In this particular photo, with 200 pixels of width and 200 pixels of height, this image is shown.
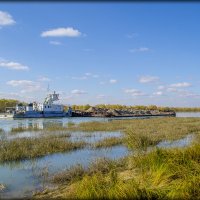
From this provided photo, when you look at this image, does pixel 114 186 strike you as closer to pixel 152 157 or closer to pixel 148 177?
pixel 148 177

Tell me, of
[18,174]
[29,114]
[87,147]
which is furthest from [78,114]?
[18,174]

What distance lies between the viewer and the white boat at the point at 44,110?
7931 cm

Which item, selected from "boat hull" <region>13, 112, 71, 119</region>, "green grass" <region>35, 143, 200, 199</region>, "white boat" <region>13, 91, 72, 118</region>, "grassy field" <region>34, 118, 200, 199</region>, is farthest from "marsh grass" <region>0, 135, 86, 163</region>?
"white boat" <region>13, 91, 72, 118</region>

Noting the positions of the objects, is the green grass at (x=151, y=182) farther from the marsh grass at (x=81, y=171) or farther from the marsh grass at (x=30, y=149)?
the marsh grass at (x=30, y=149)

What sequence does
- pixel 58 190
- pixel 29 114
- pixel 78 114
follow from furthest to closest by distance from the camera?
pixel 78 114
pixel 29 114
pixel 58 190

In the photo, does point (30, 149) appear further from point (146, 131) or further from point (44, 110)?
point (44, 110)

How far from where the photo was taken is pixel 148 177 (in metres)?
8.91

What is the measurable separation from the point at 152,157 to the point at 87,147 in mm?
10216

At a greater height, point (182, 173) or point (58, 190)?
point (182, 173)

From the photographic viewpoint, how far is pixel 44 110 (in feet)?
270

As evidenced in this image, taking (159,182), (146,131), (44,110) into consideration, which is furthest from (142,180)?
(44,110)

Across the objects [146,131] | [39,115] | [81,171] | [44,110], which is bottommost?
[81,171]

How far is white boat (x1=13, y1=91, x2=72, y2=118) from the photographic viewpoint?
260ft

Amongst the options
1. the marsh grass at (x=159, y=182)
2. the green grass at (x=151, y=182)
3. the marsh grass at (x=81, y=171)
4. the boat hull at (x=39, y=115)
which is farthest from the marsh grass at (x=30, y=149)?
the boat hull at (x=39, y=115)
